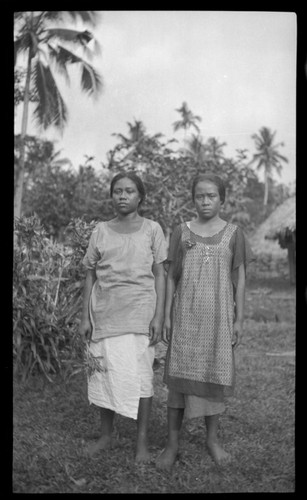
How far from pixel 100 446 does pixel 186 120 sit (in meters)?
2.55

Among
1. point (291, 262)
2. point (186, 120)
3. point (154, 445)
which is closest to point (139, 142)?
point (186, 120)

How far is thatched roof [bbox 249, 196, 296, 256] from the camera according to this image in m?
11.8

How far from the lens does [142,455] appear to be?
3.38 m

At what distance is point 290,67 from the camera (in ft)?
11.5

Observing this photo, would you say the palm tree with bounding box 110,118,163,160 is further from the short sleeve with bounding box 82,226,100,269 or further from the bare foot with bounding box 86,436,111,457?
the bare foot with bounding box 86,436,111,457

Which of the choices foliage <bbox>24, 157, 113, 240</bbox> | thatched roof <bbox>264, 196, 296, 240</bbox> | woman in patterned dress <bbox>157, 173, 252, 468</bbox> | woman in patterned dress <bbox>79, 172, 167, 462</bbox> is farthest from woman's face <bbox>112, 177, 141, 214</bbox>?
thatched roof <bbox>264, 196, 296, 240</bbox>

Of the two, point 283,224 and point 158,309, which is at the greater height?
point 283,224

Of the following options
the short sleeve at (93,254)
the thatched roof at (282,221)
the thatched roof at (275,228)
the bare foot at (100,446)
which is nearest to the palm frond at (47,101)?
the short sleeve at (93,254)

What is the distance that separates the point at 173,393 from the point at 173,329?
388 mm

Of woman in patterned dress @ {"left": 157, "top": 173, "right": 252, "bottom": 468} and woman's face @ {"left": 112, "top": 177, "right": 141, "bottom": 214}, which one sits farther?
woman's face @ {"left": 112, "top": 177, "right": 141, "bottom": 214}

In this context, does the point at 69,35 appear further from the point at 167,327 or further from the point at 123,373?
the point at 123,373

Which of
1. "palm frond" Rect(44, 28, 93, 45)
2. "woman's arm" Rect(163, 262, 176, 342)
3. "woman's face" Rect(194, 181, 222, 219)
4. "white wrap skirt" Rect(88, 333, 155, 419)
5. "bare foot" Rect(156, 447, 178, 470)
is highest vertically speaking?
"palm frond" Rect(44, 28, 93, 45)
